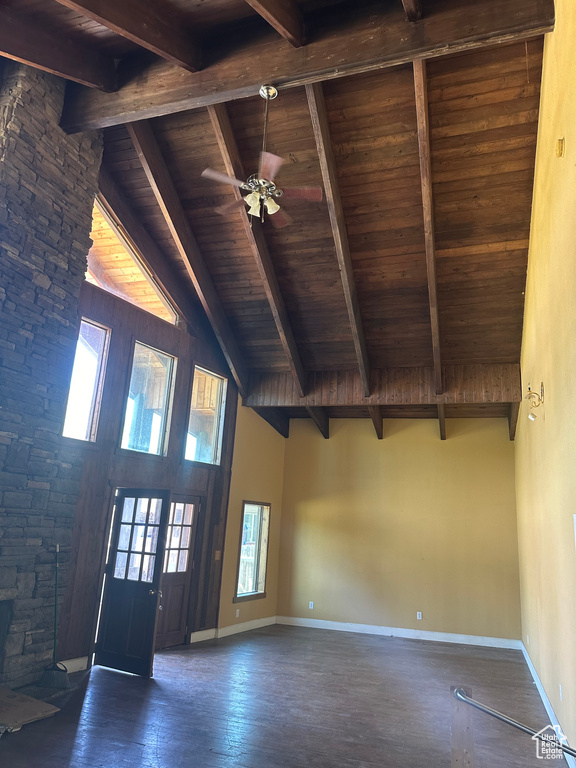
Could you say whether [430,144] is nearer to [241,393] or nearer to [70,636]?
[241,393]

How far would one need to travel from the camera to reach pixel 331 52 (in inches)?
168

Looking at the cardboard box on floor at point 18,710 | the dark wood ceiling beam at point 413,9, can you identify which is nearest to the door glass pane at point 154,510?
the cardboard box on floor at point 18,710

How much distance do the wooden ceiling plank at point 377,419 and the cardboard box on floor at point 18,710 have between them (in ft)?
19.1

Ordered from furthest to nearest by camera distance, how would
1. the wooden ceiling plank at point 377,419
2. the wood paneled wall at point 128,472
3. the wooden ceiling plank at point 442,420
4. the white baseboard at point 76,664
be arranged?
the wooden ceiling plank at point 377,419, the wooden ceiling plank at point 442,420, the wood paneled wall at point 128,472, the white baseboard at point 76,664

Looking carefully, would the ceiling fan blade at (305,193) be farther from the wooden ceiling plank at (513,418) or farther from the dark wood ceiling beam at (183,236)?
the wooden ceiling plank at (513,418)

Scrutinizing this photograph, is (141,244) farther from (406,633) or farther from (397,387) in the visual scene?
(406,633)

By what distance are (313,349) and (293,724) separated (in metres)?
4.76

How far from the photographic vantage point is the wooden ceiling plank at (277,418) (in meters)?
9.15

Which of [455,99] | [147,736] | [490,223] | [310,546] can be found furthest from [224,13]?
[310,546]

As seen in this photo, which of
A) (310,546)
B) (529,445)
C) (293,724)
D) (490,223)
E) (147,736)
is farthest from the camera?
(310,546)

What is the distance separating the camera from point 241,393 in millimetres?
8344

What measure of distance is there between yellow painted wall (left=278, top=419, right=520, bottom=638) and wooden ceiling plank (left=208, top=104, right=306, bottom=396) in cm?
236

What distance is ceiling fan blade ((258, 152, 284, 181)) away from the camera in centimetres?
356

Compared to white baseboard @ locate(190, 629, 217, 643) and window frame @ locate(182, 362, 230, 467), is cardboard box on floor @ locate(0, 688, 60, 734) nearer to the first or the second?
white baseboard @ locate(190, 629, 217, 643)
